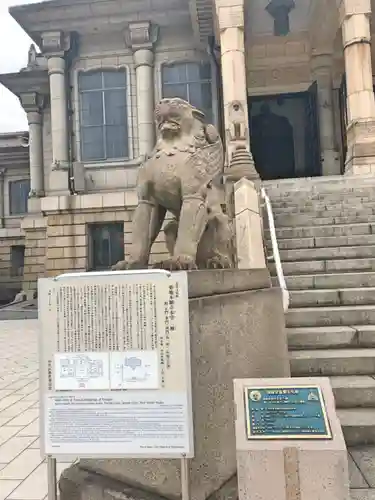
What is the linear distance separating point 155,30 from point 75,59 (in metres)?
2.94

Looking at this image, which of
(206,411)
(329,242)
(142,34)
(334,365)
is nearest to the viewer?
(206,411)

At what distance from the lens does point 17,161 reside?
25.9 m

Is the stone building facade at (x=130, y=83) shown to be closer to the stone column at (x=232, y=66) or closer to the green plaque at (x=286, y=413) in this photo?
the stone column at (x=232, y=66)

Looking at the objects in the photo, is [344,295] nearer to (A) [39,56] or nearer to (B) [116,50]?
(B) [116,50]

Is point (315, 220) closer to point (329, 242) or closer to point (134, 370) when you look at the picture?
point (329, 242)

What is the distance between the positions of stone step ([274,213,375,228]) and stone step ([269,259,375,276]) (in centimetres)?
178

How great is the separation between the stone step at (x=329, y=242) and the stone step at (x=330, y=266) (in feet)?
2.32

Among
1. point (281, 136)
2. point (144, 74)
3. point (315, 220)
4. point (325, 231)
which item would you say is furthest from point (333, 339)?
point (281, 136)

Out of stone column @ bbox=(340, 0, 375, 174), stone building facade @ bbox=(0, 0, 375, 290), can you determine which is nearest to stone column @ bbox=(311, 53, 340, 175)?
stone building facade @ bbox=(0, 0, 375, 290)

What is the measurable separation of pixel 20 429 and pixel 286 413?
3.41m

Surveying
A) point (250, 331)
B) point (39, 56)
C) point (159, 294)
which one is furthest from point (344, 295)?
point (39, 56)

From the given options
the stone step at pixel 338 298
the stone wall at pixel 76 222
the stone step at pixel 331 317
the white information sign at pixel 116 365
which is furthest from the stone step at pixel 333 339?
the stone wall at pixel 76 222

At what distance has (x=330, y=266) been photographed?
6484 millimetres

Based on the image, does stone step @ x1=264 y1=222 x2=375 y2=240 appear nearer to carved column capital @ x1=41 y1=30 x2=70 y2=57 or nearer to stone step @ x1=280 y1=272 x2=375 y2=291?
stone step @ x1=280 y1=272 x2=375 y2=291
